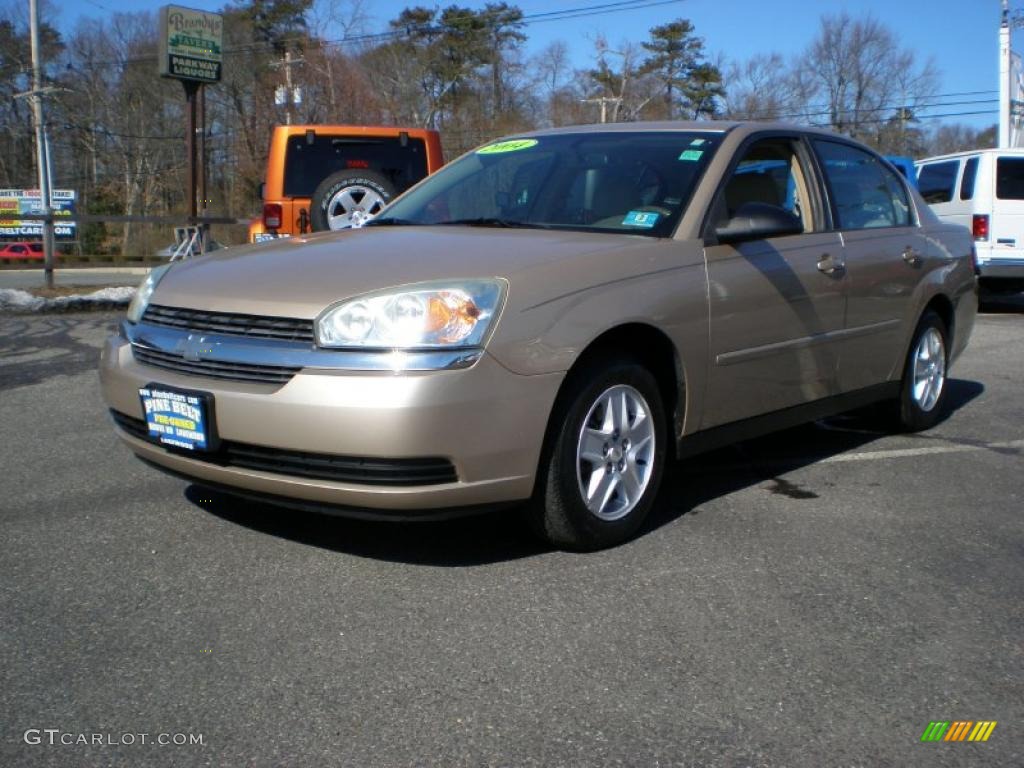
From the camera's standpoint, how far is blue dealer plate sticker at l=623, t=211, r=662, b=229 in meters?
4.23

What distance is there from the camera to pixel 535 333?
3.42 metres

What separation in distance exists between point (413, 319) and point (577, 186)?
5.01ft

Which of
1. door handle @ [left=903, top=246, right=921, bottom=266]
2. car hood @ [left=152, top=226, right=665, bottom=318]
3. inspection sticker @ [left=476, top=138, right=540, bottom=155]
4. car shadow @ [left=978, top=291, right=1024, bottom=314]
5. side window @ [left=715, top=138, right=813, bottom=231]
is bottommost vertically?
car shadow @ [left=978, top=291, right=1024, bottom=314]

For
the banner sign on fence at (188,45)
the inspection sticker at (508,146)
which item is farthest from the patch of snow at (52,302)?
the inspection sticker at (508,146)

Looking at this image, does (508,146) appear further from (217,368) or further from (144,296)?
(217,368)

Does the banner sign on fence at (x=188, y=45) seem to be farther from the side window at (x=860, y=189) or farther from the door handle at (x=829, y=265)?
the door handle at (x=829, y=265)

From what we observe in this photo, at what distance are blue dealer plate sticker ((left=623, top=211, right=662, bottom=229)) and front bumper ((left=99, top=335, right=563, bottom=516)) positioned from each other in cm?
105

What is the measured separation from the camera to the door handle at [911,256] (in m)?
5.45

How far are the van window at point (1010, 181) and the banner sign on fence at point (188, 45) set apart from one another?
10944 mm

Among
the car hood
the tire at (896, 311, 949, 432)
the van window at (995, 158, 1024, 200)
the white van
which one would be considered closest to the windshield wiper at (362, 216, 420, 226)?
the car hood

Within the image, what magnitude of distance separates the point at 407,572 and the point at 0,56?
189 feet

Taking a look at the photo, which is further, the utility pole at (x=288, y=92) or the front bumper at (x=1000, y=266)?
the utility pole at (x=288, y=92)

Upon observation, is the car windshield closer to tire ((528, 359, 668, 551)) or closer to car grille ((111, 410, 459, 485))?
tire ((528, 359, 668, 551))

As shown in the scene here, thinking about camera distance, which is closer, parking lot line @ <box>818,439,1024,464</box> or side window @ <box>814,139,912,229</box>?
side window @ <box>814,139,912,229</box>
